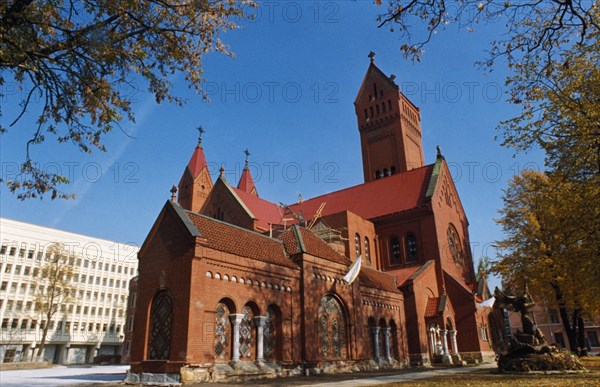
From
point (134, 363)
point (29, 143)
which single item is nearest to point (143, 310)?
point (134, 363)

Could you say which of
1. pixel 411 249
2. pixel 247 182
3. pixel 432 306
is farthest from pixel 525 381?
pixel 247 182

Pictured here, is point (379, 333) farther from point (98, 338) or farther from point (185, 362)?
point (98, 338)

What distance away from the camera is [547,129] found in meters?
15.0

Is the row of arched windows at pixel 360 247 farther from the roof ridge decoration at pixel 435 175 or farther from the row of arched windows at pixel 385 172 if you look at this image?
the row of arched windows at pixel 385 172

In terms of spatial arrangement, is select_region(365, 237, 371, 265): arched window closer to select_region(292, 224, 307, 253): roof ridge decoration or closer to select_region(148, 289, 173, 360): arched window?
select_region(292, 224, 307, 253): roof ridge decoration

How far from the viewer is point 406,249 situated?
33531 millimetres

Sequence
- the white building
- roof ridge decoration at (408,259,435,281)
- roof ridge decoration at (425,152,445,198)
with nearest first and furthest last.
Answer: roof ridge decoration at (408,259,435,281), roof ridge decoration at (425,152,445,198), the white building

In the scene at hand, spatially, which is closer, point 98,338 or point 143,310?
point 143,310

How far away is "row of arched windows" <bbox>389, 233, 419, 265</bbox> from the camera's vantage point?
33.3m

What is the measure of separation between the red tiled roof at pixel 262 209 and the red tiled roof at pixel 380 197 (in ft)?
8.93

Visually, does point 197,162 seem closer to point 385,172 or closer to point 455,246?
point 385,172

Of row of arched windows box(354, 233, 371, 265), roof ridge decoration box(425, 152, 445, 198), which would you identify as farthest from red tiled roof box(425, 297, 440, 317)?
roof ridge decoration box(425, 152, 445, 198)

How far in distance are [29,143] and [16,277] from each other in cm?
5749

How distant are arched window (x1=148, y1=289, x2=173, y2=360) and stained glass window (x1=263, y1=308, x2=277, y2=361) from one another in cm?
444
